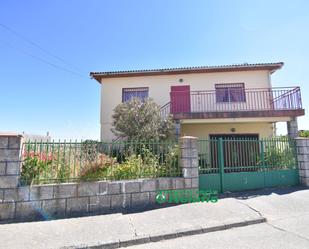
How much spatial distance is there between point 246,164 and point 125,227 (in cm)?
539

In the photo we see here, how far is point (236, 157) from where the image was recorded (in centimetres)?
777

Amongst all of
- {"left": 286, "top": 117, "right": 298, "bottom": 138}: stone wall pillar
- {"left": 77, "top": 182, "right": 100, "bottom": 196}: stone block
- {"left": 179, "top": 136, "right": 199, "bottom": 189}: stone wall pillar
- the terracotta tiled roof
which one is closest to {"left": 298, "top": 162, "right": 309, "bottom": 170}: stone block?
{"left": 286, "top": 117, "right": 298, "bottom": 138}: stone wall pillar

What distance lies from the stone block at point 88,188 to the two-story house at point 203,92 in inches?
282

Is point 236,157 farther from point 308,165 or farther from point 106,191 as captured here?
point 106,191

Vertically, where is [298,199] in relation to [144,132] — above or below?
below

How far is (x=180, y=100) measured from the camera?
43.0 ft

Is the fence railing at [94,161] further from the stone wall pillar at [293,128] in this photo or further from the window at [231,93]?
the window at [231,93]

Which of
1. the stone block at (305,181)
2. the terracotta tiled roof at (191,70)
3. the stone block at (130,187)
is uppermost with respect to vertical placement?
the terracotta tiled roof at (191,70)

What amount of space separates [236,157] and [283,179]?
6.78 feet

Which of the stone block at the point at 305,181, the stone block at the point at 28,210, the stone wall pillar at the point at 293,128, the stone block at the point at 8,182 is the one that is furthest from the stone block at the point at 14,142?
the stone wall pillar at the point at 293,128

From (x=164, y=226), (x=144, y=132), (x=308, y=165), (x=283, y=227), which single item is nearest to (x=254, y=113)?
(x=308, y=165)

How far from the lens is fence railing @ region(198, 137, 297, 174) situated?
737 centimetres

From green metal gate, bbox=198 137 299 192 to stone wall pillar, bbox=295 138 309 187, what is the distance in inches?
5.6

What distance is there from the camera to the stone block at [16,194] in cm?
484
